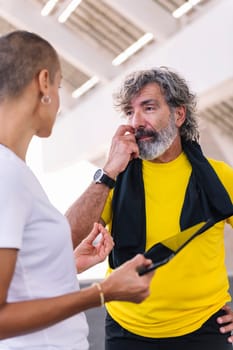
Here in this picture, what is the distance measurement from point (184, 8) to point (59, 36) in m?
2.51

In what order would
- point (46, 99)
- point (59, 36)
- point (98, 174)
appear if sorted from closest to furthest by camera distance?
point (46, 99), point (98, 174), point (59, 36)

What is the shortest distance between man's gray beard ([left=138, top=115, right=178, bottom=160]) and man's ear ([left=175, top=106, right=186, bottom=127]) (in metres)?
0.09

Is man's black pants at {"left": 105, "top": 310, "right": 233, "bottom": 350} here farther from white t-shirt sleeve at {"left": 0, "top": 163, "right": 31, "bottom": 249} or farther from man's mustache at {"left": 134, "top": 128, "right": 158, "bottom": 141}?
white t-shirt sleeve at {"left": 0, "top": 163, "right": 31, "bottom": 249}

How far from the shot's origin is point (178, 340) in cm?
226

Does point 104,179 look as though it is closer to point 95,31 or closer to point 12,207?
point 12,207

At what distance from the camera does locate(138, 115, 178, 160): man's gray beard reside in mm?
2422

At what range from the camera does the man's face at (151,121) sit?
2.44 metres

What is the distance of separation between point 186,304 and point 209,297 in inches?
3.5

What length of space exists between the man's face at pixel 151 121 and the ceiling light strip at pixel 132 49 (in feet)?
20.6

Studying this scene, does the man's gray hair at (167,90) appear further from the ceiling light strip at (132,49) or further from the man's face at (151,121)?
the ceiling light strip at (132,49)

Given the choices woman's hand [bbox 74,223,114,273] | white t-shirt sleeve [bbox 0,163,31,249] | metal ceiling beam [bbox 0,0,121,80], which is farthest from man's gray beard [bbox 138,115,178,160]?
metal ceiling beam [bbox 0,0,121,80]

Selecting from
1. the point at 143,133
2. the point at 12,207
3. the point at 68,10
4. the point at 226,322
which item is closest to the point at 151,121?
the point at 143,133

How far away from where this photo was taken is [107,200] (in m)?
2.40

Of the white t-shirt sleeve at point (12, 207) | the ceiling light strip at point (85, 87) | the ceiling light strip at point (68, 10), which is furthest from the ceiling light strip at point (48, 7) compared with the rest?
the white t-shirt sleeve at point (12, 207)
